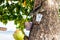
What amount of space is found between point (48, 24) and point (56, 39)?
0.28 ft

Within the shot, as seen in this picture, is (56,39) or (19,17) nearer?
(56,39)

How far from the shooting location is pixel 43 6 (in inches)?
34.1

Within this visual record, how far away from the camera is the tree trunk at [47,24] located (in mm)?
853

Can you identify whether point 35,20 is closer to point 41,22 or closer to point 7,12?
point 41,22

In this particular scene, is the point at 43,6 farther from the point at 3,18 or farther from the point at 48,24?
the point at 3,18

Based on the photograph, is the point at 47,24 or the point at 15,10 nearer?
the point at 47,24

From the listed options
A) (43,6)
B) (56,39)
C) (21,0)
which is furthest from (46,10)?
(21,0)

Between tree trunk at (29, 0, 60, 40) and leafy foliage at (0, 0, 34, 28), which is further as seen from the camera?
leafy foliage at (0, 0, 34, 28)

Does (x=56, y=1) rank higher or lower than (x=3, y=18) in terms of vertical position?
higher

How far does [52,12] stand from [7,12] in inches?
16.7

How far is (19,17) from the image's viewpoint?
4.02 feet

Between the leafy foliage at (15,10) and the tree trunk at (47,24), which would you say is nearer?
the tree trunk at (47,24)

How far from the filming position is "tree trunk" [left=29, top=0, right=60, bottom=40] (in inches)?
33.6

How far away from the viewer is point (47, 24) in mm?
859
